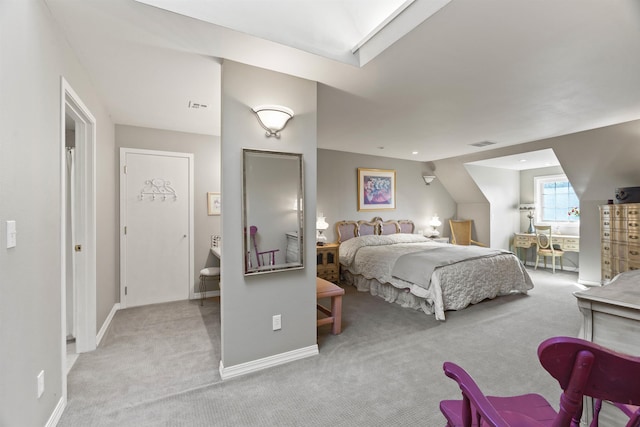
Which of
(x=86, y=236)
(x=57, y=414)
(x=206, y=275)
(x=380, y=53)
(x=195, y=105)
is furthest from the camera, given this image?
(x=206, y=275)

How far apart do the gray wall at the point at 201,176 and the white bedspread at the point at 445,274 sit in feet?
7.29

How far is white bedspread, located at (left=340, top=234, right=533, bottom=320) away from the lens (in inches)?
139

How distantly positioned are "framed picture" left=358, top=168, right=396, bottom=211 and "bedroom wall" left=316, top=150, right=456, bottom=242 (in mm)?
99

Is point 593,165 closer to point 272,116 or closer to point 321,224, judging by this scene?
point 321,224

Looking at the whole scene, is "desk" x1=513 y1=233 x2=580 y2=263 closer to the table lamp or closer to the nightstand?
the nightstand

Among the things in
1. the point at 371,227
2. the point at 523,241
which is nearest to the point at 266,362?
the point at 371,227

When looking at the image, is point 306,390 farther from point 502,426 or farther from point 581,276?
point 581,276

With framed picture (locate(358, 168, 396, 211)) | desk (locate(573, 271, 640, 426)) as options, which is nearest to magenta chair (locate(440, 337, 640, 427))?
desk (locate(573, 271, 640, 426))

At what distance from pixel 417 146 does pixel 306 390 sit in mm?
4301

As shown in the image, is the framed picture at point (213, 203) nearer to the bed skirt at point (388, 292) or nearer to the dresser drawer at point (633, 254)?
the bed skirt at point (388, 292)

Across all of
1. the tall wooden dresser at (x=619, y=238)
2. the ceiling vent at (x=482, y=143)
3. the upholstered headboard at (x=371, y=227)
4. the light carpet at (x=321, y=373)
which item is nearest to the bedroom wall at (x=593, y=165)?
the tall wooden dresser at (x=619, y=238)

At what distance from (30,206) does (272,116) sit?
150 centimetres

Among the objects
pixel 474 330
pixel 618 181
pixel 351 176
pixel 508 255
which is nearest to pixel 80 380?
pixel 474 330

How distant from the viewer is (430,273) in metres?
3.53
